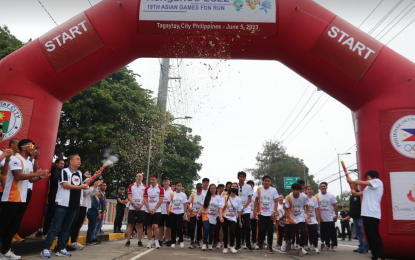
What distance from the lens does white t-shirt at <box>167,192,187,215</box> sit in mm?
9734

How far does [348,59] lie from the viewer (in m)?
8.16

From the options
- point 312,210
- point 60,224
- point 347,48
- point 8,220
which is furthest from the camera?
point 312,210

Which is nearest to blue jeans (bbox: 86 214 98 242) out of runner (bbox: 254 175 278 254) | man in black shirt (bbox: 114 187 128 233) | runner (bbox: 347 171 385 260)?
man in black shirt (bbox: 114 187 128 233)

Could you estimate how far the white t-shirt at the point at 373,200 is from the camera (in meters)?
6.76

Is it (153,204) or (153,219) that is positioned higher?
(153,204)

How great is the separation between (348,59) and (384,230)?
4.03 m

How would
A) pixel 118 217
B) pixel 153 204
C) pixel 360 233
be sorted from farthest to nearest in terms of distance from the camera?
pixel 118 217 < pixel 360 233 < pixel 153 204

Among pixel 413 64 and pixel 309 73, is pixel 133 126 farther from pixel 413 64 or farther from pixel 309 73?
pixel 413 64

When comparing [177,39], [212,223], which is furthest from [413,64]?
[212,223]

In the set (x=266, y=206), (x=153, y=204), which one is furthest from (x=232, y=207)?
(x=153, y=204)

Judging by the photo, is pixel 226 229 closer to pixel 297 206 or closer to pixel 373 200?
pixel 297 206

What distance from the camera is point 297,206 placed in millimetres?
8836

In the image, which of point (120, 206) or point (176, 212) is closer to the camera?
point (176, 212)

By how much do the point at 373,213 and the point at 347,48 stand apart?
3.91 meters
